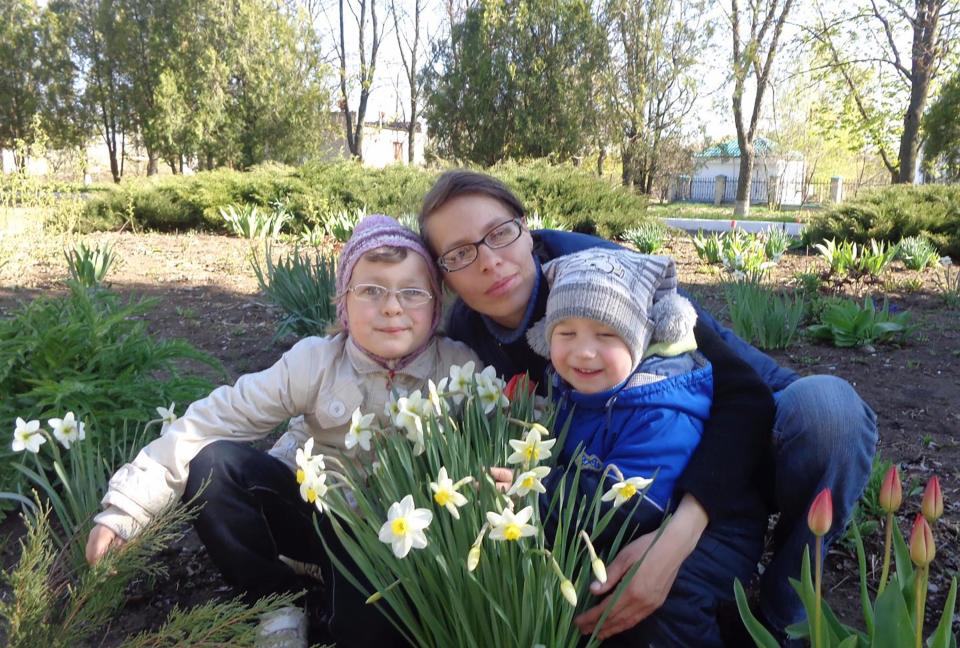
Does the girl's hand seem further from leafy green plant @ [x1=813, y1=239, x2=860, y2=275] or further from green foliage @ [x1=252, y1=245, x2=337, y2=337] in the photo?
leafy green plant @ [x1=813, y1=239, x2=860, y2=275]

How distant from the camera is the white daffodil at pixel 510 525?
3.61ft

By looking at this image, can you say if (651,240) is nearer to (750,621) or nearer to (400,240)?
(400,240)

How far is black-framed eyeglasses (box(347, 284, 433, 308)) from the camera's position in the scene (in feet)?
5.86

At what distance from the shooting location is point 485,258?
179 cm

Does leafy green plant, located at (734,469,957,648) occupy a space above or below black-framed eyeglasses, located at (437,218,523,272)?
below

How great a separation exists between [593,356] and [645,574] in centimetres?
47

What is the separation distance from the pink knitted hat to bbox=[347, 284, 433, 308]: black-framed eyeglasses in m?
0.06

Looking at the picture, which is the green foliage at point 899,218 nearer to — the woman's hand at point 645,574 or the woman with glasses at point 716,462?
the woman with glasses at point 716,462

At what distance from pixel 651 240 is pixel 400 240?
591cm

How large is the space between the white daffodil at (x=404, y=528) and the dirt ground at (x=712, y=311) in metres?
1.11

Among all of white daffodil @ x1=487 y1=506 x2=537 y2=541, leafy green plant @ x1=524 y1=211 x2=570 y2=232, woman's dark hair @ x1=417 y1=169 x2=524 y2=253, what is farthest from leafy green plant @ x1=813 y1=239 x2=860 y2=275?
white daffodil @ x1=487 y1=506 x2=537 y2=541

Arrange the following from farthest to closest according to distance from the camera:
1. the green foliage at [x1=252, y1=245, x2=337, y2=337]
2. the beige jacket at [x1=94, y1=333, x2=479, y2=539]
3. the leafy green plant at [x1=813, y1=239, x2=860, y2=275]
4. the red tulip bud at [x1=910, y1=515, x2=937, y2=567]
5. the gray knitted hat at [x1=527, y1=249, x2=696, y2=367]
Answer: the leafy green plant at [x1=813, y1=239, x2=860, y2=275], the green foliage at [x1=252, y1=245, x2=337, y2=337], the beige jacket at [x1=94, y1=333, x2=479, y2=539], the gray knitted hat at [x1=527, y1=249, x2=696, y2=367], the red tulip bud at [x1=910, y1=515, x2=937, y2=567]

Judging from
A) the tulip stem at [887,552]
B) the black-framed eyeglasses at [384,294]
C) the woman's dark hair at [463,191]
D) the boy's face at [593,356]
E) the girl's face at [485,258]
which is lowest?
the tulip stem at [887,552]

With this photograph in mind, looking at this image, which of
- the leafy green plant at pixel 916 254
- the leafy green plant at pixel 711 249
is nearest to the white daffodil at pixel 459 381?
the leafy green plant at pixel 711 249
